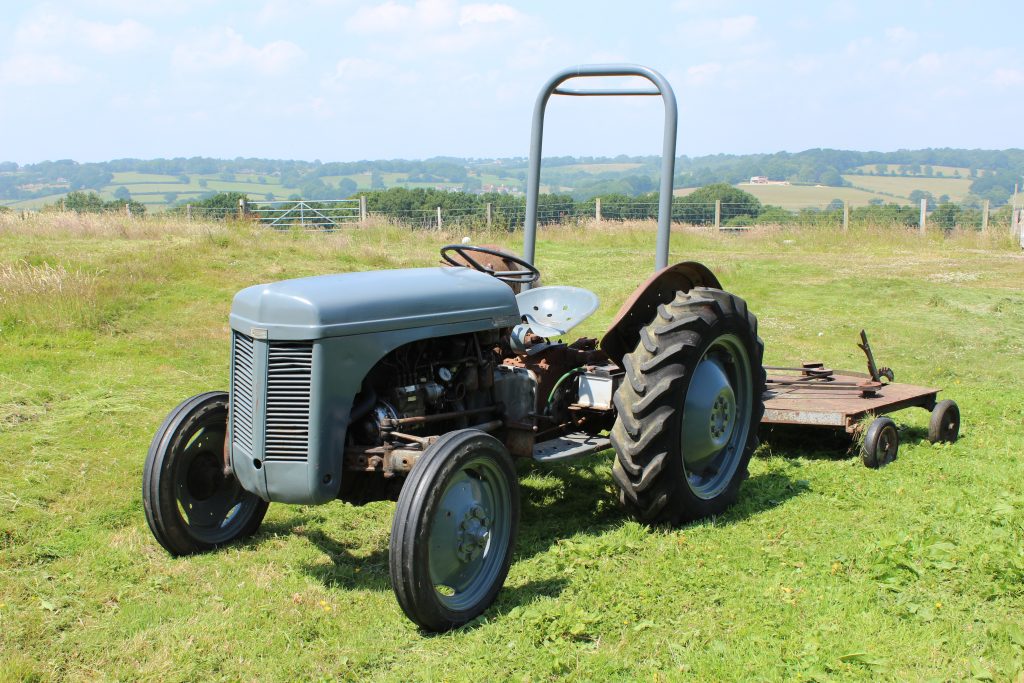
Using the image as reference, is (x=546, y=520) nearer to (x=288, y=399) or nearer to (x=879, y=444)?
(x=288, y=399)

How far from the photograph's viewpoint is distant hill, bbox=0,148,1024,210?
55.6 metres

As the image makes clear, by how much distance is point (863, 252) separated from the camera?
2125cm

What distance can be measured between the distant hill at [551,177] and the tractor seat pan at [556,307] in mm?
43069

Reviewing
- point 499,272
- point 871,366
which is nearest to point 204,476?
point 499,272

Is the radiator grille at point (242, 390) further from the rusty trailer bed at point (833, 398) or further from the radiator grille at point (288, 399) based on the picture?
the rusty trailer bed at point (833, 398)

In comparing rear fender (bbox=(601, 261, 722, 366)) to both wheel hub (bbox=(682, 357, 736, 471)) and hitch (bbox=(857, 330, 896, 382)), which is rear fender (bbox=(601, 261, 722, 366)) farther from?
hitch (bbox=(857, 330, 896, 382))

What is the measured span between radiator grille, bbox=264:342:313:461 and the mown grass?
757 mm

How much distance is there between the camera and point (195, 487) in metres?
4.78

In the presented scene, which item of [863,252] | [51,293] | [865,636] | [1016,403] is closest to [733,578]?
[865,636]

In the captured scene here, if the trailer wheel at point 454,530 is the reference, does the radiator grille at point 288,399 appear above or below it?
above

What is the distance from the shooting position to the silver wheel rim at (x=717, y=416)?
17.0 ft

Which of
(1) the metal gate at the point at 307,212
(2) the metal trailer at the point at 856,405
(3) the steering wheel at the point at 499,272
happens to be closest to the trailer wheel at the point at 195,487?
(3) the steering wheel at the point at 499,272

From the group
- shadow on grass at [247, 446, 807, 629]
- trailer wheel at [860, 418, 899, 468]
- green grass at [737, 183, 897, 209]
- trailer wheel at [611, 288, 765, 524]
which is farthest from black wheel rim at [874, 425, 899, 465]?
green grass at [737, 183, 897, 209]

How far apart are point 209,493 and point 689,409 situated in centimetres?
267
